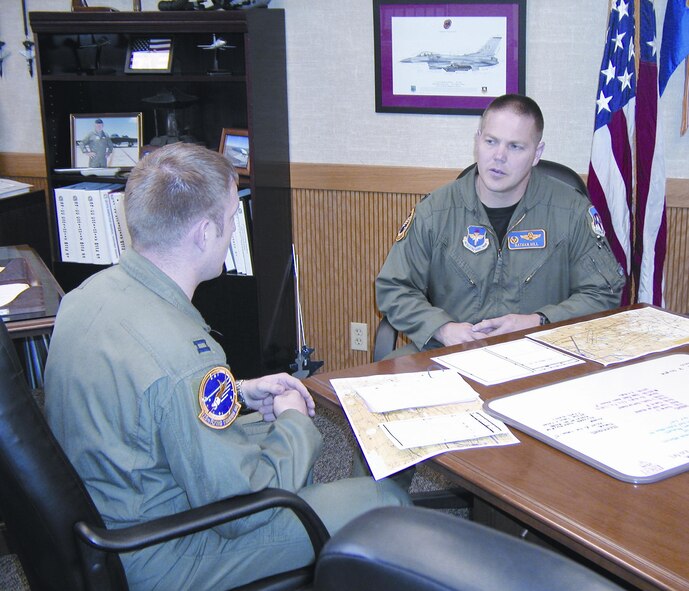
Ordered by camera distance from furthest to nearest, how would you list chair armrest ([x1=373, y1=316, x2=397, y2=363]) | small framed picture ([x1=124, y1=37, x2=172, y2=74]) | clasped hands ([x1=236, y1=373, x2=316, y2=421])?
small framed picture ([x1=124, y1=37, x2=172, y2=74])
chair armrest ([x1=373, y1=316, x2=397, y2=363])
clasped hands ([x1=236, y1=373, x2=316, y2=421])

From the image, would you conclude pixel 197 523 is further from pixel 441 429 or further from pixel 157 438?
pixel 441 429

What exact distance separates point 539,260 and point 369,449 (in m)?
1.21

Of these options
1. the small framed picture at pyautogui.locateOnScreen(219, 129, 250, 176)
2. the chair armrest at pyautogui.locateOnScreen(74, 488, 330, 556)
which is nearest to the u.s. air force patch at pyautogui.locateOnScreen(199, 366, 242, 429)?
the chair armrest at pyautogui.locateOnScreen(74, 488, 330, 556)

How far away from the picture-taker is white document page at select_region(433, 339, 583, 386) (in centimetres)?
169

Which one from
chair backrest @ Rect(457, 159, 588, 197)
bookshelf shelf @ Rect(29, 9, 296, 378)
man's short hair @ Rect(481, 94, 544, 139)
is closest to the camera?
man's short hair @ Rect(481, 94, 544, 139)

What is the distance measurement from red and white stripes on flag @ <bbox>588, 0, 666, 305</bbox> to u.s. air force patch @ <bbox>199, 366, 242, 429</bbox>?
1.97 meters

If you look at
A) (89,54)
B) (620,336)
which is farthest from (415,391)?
(89,54)

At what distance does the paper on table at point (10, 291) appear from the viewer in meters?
2.18

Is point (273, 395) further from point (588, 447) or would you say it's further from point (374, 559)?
point (374, 559)

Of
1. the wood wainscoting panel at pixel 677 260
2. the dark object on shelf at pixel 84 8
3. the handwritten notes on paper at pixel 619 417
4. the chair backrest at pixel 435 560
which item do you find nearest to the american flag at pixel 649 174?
the wood wainscoting panel at pixel 677 260

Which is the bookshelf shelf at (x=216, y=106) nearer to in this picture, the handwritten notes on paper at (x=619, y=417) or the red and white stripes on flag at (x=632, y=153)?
the red and white stripes on flag at (x=632, y=153)

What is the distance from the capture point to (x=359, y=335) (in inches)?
143

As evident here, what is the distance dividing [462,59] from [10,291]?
1.91 metres

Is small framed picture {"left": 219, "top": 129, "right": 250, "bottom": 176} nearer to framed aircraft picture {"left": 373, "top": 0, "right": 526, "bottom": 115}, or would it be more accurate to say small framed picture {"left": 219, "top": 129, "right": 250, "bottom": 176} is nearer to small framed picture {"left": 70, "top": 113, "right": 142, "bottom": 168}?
small framed picture {"left": 70, "top": 113, "right": 142, "bottom": 168}
